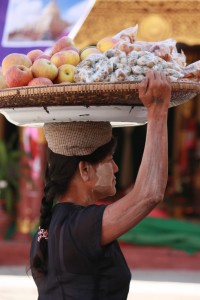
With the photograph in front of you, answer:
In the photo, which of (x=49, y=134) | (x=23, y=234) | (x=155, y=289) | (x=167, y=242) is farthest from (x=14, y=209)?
(x=49, y=134)

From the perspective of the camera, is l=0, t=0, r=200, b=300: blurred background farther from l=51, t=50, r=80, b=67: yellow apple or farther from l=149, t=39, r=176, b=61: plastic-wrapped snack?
l=149, t=39, r=176, b=61: plastic-wrapped snack

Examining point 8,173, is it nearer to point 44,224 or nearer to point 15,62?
point 15,62

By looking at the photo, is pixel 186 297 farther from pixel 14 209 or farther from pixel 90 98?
pixel 90 98

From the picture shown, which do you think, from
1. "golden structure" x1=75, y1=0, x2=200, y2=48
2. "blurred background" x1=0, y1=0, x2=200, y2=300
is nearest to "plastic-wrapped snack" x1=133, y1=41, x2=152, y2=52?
"blurred background" x1=0, y1=0, x2=200, y2=300

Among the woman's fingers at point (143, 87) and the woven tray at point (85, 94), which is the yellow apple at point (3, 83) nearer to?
the woven tray at point (85, 94)

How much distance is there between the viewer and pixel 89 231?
2.14 metres

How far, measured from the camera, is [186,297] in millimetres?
6980

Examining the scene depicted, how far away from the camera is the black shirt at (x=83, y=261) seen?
2.16 meters

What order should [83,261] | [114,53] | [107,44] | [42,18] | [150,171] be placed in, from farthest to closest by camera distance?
1. [42,18]
2. [107,44]
3. [114,53]
4. [83,261]
5. [150,171]

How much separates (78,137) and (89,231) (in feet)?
Answer: 1.09

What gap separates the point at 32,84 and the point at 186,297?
4.92 m

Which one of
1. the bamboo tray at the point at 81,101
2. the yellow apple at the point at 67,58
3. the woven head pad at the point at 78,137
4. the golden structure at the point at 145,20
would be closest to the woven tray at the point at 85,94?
the bamboo tray at the point at 81,101

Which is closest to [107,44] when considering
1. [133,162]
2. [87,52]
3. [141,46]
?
[87,52]

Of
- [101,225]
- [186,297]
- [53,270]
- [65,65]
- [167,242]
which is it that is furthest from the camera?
[167,242]
